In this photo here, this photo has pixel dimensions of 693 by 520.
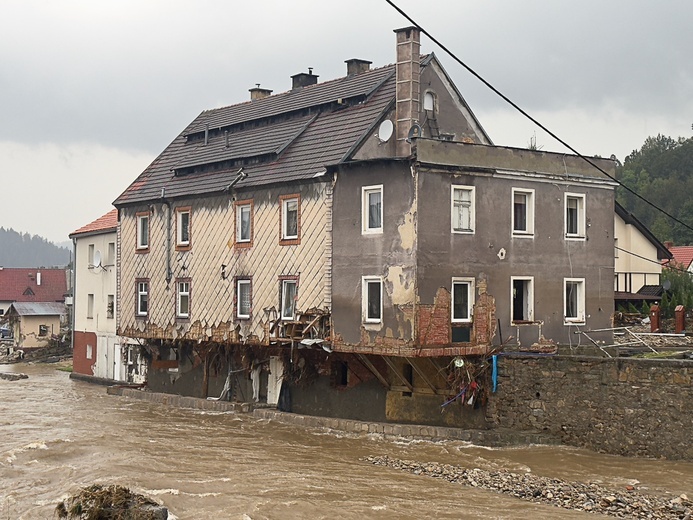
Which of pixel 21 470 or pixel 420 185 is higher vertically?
pixel 420 185

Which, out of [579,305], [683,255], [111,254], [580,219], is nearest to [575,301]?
[579,305]

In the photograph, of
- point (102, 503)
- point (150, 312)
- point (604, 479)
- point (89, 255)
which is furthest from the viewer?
point (89, 255)

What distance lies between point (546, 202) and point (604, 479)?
9524 millimetres

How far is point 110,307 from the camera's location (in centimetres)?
4366

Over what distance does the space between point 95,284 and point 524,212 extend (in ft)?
74.6

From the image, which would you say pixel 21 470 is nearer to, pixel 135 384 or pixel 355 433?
pixel 355 433

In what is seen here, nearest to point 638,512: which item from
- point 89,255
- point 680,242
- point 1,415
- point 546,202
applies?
point 546,202

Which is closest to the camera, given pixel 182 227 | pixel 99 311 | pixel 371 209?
pixel 371 209

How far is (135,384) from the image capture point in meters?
39.8

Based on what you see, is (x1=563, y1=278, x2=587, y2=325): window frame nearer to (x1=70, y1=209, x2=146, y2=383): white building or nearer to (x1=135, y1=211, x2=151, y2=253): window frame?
(x1=135, y1=211, x2=151, y2=253): window frame

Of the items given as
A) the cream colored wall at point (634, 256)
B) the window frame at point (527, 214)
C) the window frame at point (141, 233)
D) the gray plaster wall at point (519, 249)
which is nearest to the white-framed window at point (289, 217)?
the gray plaster wall at point (519, 249)

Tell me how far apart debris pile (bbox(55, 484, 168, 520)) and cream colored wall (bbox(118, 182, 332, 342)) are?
41.0ft

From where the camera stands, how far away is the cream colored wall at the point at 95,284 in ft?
144

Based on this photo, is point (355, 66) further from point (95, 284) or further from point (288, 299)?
point (95, 284)
